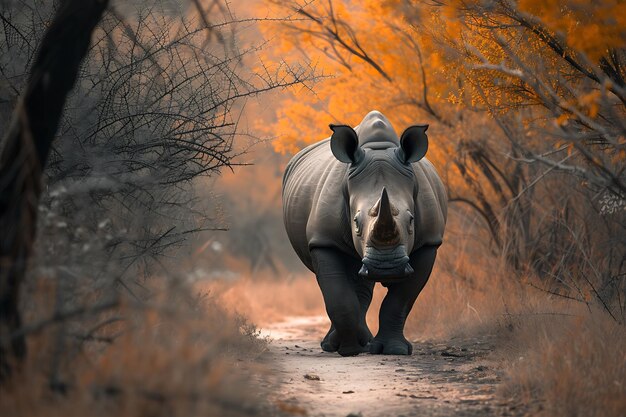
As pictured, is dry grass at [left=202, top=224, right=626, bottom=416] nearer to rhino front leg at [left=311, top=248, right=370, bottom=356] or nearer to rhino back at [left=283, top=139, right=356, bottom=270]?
rhino front leg at [left=311, top=248, right=370, bottom=356]

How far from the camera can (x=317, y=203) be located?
8914 mm

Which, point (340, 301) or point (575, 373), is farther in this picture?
point (340, 301)

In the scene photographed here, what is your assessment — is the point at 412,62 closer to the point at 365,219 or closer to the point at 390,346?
the point at 390,346

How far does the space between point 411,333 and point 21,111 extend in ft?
23.5

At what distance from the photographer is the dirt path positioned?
5762mm

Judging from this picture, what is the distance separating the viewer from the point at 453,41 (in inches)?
352

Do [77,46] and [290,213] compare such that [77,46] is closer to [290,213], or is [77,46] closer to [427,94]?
[290,213]

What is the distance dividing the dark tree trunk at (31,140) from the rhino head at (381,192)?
2.93 meters

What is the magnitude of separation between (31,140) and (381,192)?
3545 mm

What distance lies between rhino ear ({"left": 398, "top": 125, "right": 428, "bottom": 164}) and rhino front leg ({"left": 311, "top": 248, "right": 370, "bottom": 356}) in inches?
40.0

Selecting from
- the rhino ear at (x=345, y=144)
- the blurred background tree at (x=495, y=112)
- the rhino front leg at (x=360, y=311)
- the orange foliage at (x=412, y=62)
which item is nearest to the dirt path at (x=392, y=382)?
the rhino front leg at (x=360, y=311)

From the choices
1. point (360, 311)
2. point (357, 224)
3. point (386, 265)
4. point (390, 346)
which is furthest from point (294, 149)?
point (386, 265)

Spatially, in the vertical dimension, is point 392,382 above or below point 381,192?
below

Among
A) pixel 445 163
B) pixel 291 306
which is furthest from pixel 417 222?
pixel 291 306
